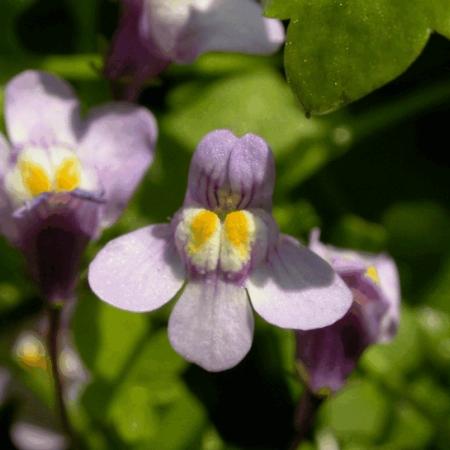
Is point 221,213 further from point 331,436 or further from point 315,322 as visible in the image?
point 331,436

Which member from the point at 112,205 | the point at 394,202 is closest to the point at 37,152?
the point at 112,205

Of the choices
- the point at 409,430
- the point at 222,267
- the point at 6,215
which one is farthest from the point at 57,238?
the point at 409,430

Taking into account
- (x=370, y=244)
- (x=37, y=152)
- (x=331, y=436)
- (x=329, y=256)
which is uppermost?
(x=37, y=152)

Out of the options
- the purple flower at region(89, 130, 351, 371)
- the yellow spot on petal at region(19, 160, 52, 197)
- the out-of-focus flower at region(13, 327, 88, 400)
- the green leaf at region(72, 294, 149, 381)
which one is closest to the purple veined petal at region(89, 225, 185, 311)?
the purple flower at region(89, 130, 351, 371)

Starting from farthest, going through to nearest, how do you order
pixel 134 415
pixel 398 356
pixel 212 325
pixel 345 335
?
pixel 398 356 < pixel 134 415 < pixel 345 335 < pixel 212 325

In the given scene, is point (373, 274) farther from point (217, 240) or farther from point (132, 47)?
point (132, 47)
